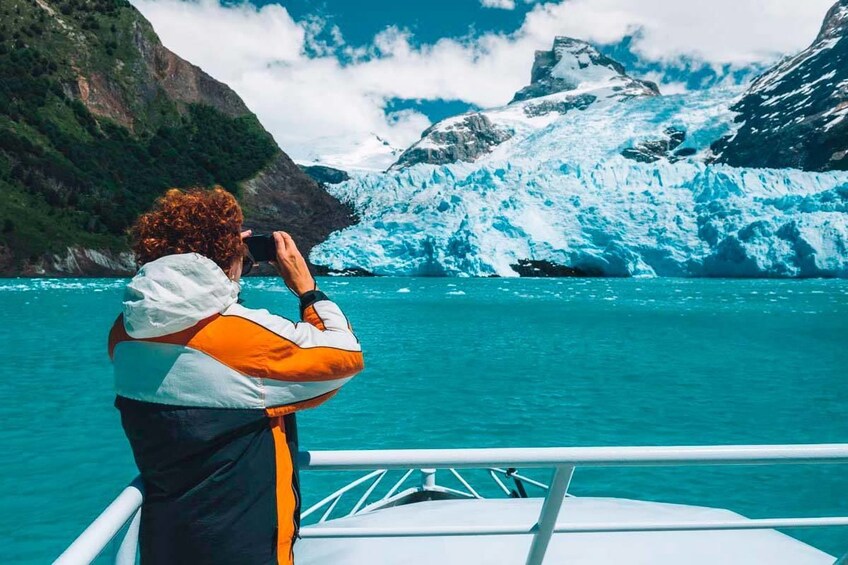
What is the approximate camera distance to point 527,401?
34.8ft

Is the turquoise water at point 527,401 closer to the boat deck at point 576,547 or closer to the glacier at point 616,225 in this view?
the boat deck at point 576,547

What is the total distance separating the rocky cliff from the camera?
5038cm

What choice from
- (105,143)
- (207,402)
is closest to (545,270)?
(105,143)

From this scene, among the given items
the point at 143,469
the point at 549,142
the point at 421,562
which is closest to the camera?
the point at 143,469

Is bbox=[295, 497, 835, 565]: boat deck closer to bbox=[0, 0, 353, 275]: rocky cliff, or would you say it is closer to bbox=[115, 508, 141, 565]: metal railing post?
bbox=[115, 508, 141, 565]: metal railing post

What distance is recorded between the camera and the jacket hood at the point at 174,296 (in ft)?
3.80

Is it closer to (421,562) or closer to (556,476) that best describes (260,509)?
(556,476)

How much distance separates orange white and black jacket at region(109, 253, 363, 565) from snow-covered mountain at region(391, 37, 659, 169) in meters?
162

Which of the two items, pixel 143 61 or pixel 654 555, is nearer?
pixel 654 555

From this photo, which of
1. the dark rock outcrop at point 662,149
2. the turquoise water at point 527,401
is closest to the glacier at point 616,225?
the turquoise water at point 527,401

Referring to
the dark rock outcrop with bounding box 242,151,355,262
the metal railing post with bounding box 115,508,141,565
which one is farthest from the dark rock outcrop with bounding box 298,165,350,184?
the metal railing post with bounding box 115,508,141,565

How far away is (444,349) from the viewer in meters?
16.4

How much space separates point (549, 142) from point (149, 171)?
185 feet

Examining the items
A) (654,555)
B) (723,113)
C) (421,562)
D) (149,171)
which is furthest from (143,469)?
(723,113)
